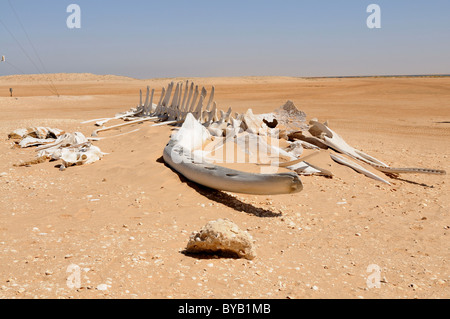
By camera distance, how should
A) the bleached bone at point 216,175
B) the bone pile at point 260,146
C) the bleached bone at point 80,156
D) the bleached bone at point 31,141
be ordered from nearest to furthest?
the bleached bone at point 216,175, the bone pile at point 260,146, the bleached bone at point 80,156, the bleached bone at point 31,141

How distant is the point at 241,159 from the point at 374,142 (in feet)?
17.4

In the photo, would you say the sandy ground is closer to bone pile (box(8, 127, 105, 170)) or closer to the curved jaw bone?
bone pile (box(8, 127, 105, 170))

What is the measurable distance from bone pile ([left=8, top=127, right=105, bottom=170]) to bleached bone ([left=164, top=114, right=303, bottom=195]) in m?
1.73

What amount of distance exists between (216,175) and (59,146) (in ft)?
16.0

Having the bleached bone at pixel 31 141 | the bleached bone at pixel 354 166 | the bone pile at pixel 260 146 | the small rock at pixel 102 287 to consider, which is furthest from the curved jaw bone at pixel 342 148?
the bleached bone at pixel 31 141

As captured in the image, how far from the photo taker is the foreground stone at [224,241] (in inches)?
139

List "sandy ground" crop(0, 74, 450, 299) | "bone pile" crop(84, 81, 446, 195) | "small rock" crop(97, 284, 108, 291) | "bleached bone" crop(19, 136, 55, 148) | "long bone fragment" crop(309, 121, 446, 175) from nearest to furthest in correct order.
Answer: "small rock" crop(97, 284, 108, 291) < "sandy ground" crop(0, 74, 450, 299) < "bone pile" crop(84, 81, 446, 195) < "long bone fragment" crop(309, 121, 446, 175) < "bleached bone" crop(19, 136, 55, 148)

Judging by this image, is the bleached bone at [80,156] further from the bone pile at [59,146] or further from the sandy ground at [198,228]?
the sandy ground at [198,228]

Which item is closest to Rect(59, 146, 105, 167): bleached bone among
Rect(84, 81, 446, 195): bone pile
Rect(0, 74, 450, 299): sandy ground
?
Rect(0, 74, 450, 299): sandy ground

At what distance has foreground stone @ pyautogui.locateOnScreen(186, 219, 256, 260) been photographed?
3.53m

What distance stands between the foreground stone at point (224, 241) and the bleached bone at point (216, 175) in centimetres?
103

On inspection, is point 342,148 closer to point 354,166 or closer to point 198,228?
point 354,166

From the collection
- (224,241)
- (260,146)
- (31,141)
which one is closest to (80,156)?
(31,141)
